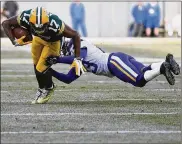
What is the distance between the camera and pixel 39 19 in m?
10.2

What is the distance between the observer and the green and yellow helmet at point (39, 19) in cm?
1016

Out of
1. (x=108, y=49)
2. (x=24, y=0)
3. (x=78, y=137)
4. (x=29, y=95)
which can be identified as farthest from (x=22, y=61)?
(x=78, y=137)

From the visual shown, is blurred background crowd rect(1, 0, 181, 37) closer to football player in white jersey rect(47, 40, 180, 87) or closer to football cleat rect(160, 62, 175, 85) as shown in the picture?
football player in white jersey rect(47, 40, 180, 87)

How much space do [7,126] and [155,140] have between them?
67.7 inches

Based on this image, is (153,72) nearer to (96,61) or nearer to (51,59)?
(96,61)

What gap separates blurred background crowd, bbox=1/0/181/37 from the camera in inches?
1117

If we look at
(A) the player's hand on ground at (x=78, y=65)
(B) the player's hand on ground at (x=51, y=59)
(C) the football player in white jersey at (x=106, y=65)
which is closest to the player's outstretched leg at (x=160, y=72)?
(C) the football player in white jersey at (x=106, y=65)

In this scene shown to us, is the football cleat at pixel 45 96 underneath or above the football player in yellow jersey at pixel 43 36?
underneath

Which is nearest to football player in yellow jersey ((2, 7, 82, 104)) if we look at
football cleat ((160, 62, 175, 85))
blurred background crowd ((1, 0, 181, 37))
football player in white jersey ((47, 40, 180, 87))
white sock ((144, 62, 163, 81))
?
football player in white jersey ((47, 40, 180, 87))

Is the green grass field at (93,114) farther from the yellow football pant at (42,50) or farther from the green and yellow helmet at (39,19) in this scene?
the green and yellow helmet at (39,19)

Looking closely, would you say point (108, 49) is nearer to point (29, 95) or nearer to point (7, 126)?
point (29, 95)

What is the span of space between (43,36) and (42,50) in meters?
0.37

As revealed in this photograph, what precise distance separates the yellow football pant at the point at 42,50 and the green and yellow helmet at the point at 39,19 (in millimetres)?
531

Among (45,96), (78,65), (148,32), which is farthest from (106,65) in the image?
(148,32)
